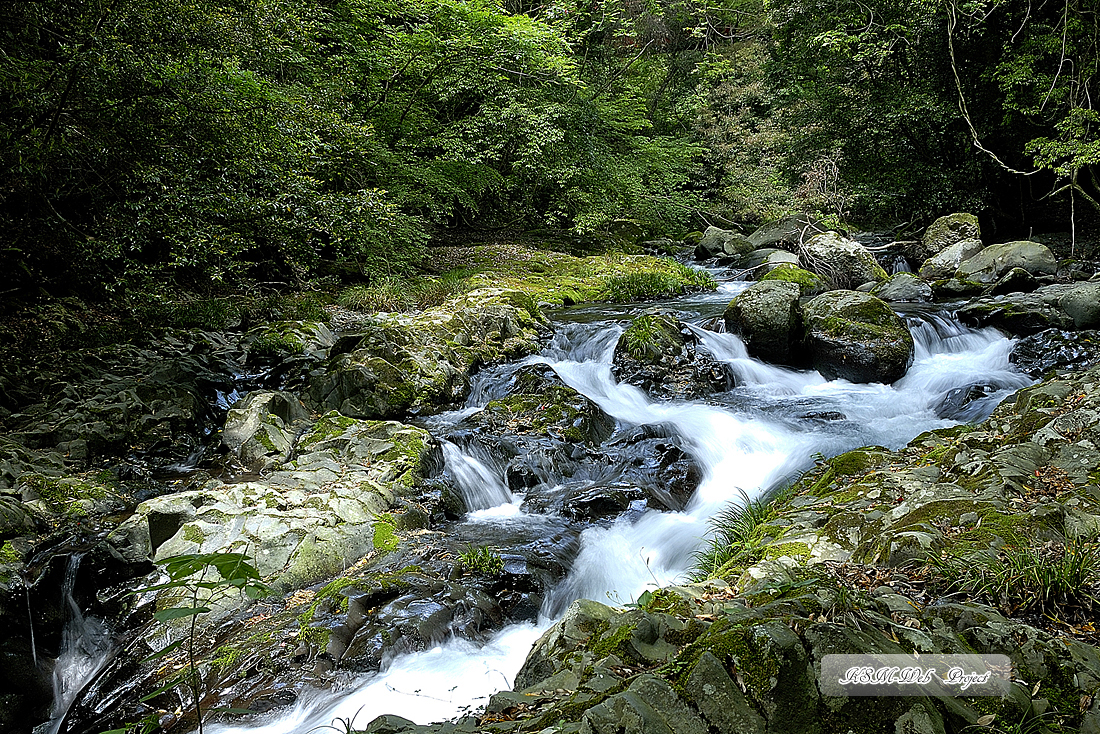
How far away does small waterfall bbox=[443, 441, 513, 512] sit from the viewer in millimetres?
6255

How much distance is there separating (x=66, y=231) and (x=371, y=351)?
359cm

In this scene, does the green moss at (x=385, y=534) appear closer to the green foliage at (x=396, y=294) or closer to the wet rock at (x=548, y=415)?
the wet rock at (x=548, y=415)

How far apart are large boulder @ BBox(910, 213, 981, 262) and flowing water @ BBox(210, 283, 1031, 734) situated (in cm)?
550

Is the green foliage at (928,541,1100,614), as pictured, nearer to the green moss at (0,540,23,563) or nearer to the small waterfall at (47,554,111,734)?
the small waterfall at (47,554,111,734)

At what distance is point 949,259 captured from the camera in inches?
549

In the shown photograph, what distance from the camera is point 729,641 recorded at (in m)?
2.18

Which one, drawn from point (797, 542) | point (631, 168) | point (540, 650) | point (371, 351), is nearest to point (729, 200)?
point (631, 168)

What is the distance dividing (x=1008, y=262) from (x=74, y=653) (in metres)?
15.7

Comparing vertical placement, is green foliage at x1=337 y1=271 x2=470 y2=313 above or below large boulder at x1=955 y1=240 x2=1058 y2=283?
below

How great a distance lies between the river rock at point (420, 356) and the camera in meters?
7.57

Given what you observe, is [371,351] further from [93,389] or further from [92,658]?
[92,658]

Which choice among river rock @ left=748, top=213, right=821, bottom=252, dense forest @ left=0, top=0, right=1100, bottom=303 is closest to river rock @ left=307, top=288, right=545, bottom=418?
dense forest @ left=0, top=0, right=1100, bottom=303

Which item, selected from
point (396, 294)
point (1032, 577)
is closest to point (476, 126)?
point (396, 294)

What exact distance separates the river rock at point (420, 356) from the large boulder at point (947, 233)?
11.2 meters
